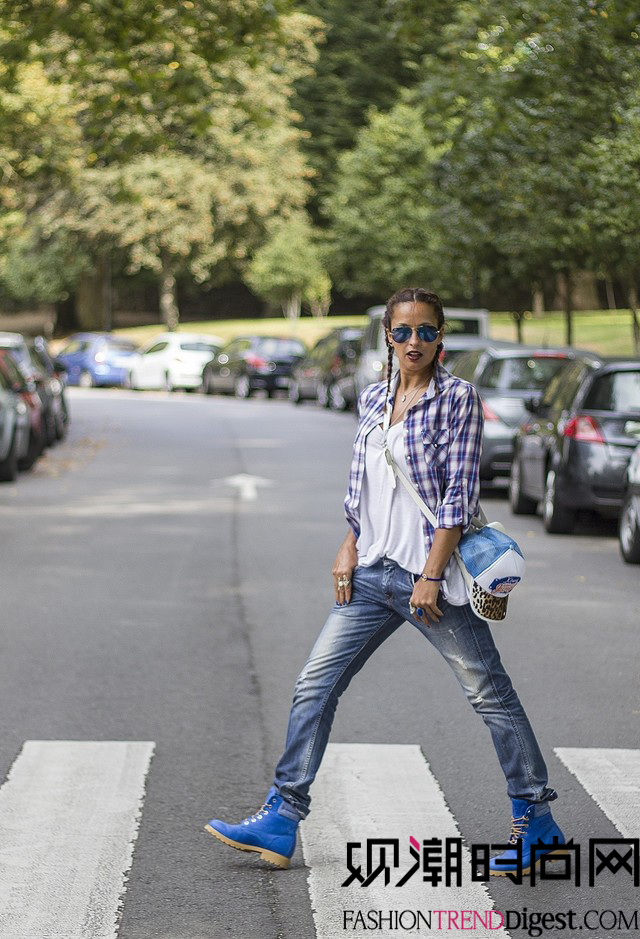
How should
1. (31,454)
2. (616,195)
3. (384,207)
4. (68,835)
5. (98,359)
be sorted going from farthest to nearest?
(384,207) → (98,359) → (31,454) → (616,195) → (68,835)

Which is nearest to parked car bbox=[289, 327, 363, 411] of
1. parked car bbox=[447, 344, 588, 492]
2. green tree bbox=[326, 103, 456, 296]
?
green tree bbox=[326, 103, 456, 296]

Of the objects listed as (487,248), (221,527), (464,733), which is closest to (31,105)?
(487,248)

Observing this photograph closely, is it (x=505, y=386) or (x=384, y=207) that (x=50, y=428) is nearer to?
(x=505, y=386)

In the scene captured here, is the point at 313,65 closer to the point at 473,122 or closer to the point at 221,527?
the point at 473,122

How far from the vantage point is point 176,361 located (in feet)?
142

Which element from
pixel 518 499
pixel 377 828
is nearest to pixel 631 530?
pixel 518 499

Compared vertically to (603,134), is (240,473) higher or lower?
lower

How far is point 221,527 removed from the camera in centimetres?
1429

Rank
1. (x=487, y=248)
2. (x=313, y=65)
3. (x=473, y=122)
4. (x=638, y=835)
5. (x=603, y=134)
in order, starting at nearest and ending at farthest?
(x=638, y=835), (x=603, y=134), (x=473, y=122), (x=487, y=248), (x=313, y=65)

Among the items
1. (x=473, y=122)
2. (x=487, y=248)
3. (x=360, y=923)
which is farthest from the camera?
(x=487, y=248)

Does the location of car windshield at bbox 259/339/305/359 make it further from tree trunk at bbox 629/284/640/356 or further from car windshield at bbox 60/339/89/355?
tree trunk at bbox 629/284/640/356

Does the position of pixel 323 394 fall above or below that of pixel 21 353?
below

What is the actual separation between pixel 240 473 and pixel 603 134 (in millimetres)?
5994

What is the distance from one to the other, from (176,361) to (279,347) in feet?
15.0
